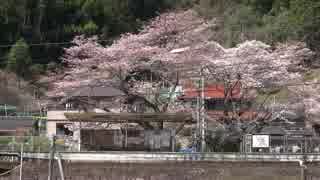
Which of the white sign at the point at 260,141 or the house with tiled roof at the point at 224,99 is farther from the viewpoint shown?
the house with tiled roof at the point at 224,99

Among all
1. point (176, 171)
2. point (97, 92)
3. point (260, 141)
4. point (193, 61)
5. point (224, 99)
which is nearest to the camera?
point (176, 171)

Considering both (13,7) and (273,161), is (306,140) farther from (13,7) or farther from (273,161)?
(13,7)

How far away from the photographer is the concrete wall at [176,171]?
29.5m

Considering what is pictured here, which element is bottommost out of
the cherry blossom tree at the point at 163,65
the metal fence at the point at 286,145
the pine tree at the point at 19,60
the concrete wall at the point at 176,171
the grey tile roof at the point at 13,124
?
the concrete wall at the point at 176,171

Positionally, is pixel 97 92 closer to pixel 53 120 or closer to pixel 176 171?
pixel 53 120

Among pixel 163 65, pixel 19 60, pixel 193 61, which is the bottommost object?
pixel 163 65

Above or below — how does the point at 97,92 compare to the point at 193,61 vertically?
below

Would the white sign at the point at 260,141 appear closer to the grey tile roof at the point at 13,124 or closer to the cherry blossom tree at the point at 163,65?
the cherry blossom tree at the point at 163,65

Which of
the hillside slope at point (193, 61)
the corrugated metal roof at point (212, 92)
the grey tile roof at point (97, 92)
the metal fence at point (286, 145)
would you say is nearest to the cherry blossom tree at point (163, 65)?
the hillside slope at point (193, 61)

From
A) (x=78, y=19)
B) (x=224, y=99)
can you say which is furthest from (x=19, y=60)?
(x=224, y=99)

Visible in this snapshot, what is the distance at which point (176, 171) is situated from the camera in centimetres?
3002

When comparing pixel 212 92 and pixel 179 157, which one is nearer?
pixel 179 157

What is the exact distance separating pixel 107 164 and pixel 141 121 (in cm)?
417

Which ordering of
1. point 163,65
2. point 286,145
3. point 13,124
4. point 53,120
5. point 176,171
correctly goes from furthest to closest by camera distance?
point 13,124, point 53,120, point 163,65, point 286,145, point 176,171
